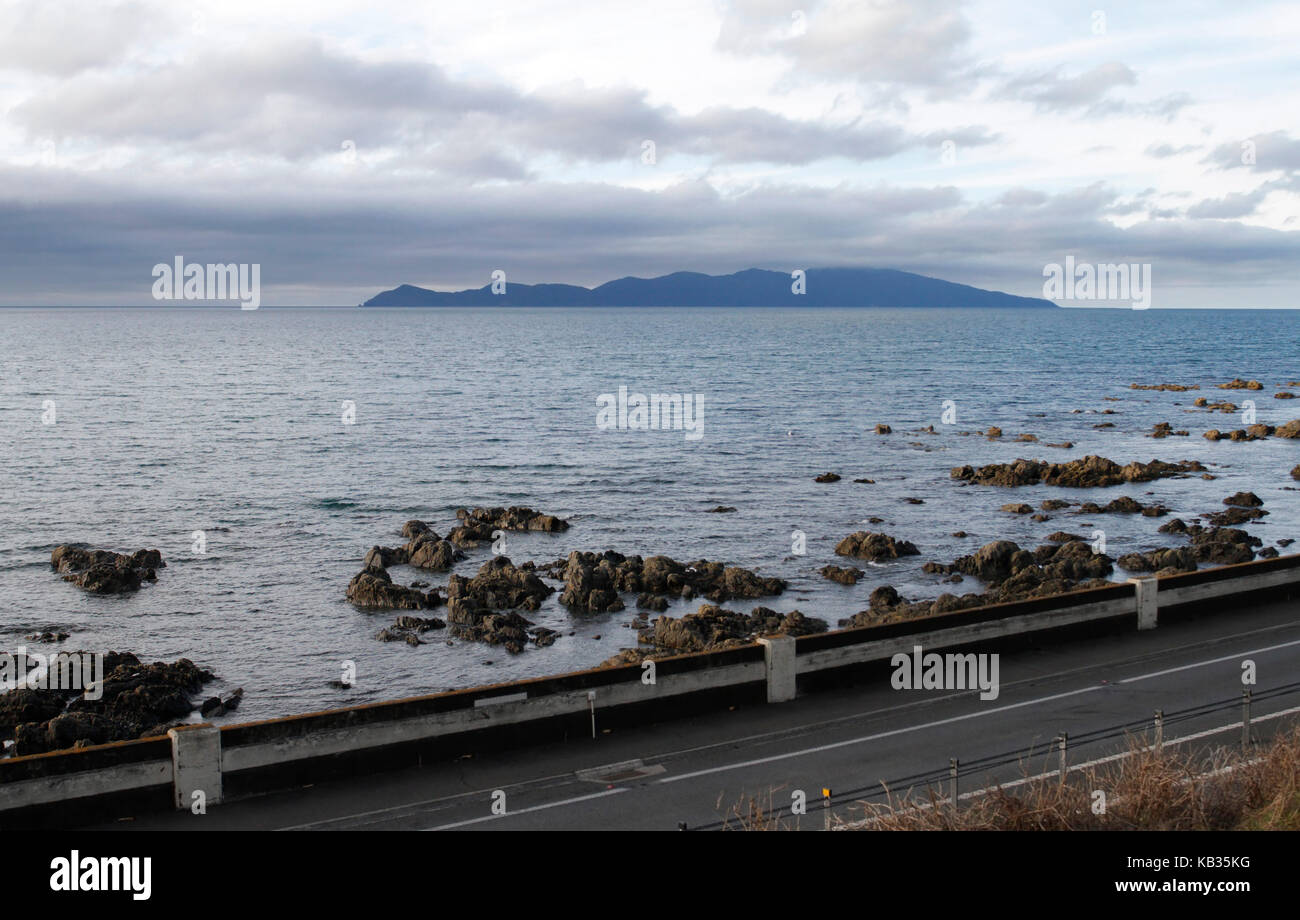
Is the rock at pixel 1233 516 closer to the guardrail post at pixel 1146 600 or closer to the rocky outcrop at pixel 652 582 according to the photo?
the rocky outcrop at pixel 652 582

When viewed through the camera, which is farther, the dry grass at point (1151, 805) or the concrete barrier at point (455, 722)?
the concrete barrier at point (455, 722)

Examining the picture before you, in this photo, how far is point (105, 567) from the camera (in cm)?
3819

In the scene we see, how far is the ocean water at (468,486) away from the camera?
3372 centimetres

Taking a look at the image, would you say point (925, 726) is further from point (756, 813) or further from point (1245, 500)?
point (1245, 500)

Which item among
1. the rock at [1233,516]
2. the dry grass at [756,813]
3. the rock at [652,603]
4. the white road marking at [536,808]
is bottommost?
the rock at [652,603]

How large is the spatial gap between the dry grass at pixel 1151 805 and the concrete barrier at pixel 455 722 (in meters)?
7.02

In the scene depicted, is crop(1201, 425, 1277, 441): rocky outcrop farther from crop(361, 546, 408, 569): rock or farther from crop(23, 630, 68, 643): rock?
crop(23, 630, 68, 643): rock

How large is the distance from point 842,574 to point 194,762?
86.6 ft

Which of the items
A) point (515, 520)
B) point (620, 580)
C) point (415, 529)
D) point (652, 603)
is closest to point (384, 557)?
point (415, 529)

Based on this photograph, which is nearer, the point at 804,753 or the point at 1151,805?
the point at 1151,805

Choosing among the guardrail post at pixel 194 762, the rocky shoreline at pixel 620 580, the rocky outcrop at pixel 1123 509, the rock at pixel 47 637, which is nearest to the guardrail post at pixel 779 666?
the rocky shoreline at pixel 620 580

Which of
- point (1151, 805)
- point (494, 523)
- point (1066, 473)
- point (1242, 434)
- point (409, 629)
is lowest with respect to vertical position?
point (409, 629)
